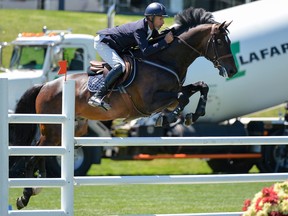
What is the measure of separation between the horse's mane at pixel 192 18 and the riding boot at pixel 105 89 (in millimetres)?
1237

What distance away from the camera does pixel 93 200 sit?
12039mm

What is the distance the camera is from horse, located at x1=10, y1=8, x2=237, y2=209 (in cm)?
1012

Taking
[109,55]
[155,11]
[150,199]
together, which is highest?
[155,11]

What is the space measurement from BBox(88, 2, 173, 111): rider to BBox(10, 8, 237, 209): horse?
175mm

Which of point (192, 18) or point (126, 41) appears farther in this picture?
point (192, 18)

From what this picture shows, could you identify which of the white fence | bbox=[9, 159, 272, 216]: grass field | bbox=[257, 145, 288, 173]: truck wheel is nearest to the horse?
bbox=[9, 159, 272, 216]: grass field

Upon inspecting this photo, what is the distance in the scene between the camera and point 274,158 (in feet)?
57.5

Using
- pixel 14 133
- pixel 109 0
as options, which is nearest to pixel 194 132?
pixel 14 133

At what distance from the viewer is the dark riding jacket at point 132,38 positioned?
9984 mm

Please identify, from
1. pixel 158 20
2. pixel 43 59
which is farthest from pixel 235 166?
pixel 158 20

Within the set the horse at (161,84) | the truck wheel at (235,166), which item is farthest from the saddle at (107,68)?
the truck wheel at (235,166)

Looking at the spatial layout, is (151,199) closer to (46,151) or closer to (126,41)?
(126,41)

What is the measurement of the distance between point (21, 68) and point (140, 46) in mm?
7194

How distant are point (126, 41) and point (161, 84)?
0.68m
